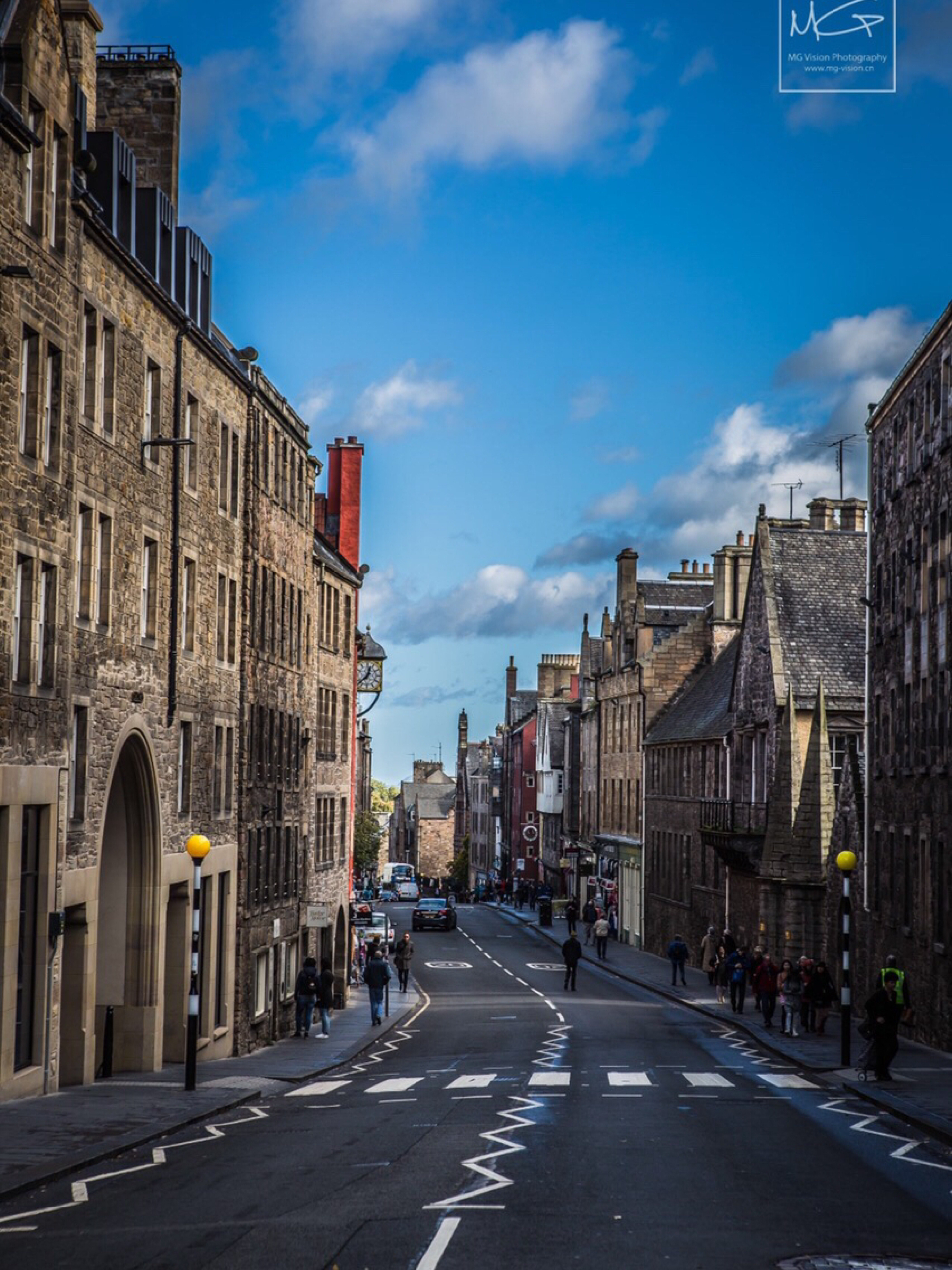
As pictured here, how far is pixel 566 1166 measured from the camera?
52.8 feet

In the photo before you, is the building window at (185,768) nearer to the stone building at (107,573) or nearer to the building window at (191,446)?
the stone building at (107,573)

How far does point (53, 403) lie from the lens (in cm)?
2355

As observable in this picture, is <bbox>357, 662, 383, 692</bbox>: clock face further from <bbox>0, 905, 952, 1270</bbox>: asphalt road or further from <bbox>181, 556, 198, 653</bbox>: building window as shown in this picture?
<bbox>0, 905, 952, 1270</bbox>: asphalt road

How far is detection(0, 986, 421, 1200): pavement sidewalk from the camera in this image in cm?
1711

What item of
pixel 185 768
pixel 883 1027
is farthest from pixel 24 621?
pixel 883 1027

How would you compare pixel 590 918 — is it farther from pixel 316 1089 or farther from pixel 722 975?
pixel 316 1089

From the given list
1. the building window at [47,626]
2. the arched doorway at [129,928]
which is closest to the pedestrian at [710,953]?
the arched doorway at [129,928]

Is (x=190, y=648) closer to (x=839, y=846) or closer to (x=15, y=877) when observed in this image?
(x=15, y=877)

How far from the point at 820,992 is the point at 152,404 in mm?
19010

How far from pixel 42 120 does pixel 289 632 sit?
2151 centimetres

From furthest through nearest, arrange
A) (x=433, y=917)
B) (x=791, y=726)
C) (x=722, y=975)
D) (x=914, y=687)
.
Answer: (x=433, y=917), (x=791, y=726), (x=722, y=975), (x=914, y=687)

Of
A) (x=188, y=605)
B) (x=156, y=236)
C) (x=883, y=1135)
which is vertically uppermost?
(x=156, y=236)

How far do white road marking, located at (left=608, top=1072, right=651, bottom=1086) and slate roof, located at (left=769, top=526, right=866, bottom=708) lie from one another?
25.7m

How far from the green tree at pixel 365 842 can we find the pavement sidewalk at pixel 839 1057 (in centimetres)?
4967
